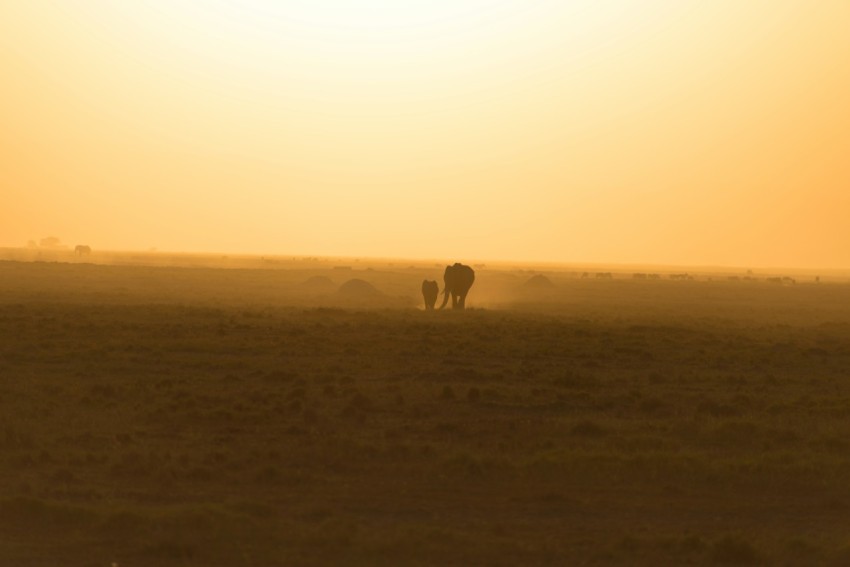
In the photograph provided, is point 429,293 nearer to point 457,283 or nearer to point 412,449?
point 457,283

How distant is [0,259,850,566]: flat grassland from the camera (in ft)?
39.7

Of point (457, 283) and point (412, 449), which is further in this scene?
point (457, 283)

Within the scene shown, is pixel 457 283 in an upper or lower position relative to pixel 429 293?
upper

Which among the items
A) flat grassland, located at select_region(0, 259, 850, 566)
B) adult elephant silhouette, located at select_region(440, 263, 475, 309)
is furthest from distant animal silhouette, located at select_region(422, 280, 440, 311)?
flat grassland, located at select_region(0, 259, 850, 566)

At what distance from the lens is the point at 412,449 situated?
1675 centimetres

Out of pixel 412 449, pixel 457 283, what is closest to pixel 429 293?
pixel 457 283

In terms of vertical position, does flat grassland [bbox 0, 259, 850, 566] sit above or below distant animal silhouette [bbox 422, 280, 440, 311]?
below

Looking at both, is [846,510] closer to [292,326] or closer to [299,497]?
[299,497]

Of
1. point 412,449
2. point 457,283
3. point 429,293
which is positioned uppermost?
point 457,283

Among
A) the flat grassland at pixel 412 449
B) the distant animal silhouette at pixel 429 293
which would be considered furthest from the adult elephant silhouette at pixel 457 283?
the flat grassland at pixel 412 449

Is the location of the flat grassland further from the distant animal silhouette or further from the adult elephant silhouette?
the adult elephant silhouette

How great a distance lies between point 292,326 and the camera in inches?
1513

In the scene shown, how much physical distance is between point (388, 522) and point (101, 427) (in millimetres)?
7094

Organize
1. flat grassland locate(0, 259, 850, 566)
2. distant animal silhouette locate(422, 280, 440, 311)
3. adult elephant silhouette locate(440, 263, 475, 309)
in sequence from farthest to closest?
1. adult elephant silhouette locate(440, 263, 475, 309)
2. distant animal silhouette locate(422, 280, 440, 311)
3. flat grassland locate(0, 259, 850, 566)
